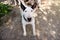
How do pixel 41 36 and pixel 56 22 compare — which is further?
pixel 56 22

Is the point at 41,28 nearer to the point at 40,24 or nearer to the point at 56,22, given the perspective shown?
the point at 40,24

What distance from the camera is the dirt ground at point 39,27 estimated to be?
3.67 meters

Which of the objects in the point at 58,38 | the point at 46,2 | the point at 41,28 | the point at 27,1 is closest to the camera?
the point at 58,38

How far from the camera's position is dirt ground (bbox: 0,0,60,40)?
3668mm

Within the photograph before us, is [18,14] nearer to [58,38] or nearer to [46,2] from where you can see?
[46,2]

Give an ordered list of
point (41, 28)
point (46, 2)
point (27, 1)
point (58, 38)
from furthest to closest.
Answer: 1. point (46, 2)
2. point (27, 1)
3. point (41, 28)
4. point (58, 38)

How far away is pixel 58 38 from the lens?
360 centimetres

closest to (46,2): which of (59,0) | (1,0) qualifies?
(59,0)

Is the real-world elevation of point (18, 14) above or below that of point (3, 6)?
below

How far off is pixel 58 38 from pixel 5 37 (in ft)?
4.02

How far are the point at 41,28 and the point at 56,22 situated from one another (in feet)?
1.44

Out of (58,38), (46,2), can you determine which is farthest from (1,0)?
(58,38)

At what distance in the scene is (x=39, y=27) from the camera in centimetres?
389

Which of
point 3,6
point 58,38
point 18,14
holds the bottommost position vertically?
point 58,38
